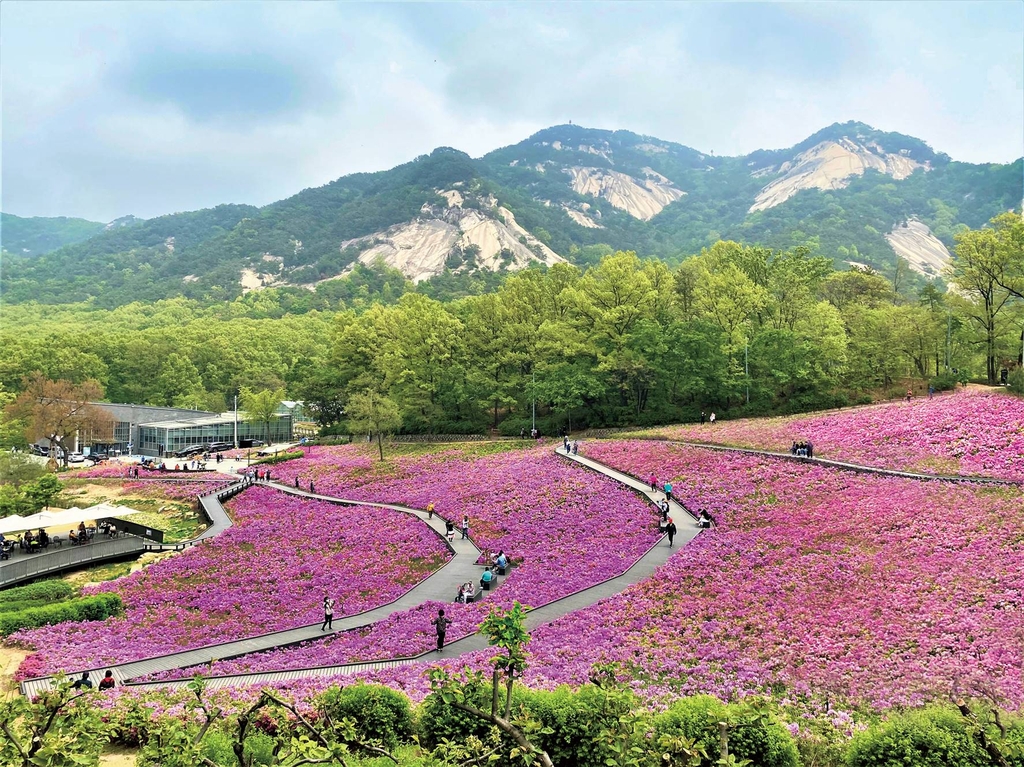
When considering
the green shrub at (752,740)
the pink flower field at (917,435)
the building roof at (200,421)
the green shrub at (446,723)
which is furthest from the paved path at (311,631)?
the building roof at (200,421)

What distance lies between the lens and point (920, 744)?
10.6 meters

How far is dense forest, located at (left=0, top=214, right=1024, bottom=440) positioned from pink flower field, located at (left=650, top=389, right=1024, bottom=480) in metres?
8.91

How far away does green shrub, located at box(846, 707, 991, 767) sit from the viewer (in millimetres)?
10289

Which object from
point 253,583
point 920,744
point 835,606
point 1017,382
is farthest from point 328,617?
point 1017,382

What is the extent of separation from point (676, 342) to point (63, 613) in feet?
142

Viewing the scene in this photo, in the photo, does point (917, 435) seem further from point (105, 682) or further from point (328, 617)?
point (105, 682)

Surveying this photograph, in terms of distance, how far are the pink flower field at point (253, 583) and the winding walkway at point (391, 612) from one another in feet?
3.36

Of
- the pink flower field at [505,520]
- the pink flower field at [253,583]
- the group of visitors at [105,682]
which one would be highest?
the pink flower field at [505,520]

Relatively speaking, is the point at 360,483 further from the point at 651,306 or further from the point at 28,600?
the point at 651,306

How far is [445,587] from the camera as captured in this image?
79.2ft

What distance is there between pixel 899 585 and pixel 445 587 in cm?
1486

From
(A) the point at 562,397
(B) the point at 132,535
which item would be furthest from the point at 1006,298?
(B) the point at 132,535

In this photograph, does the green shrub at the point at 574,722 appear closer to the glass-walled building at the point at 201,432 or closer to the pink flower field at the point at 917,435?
the pink flower field at the point at 917,435

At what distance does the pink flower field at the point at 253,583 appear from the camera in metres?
21.1
